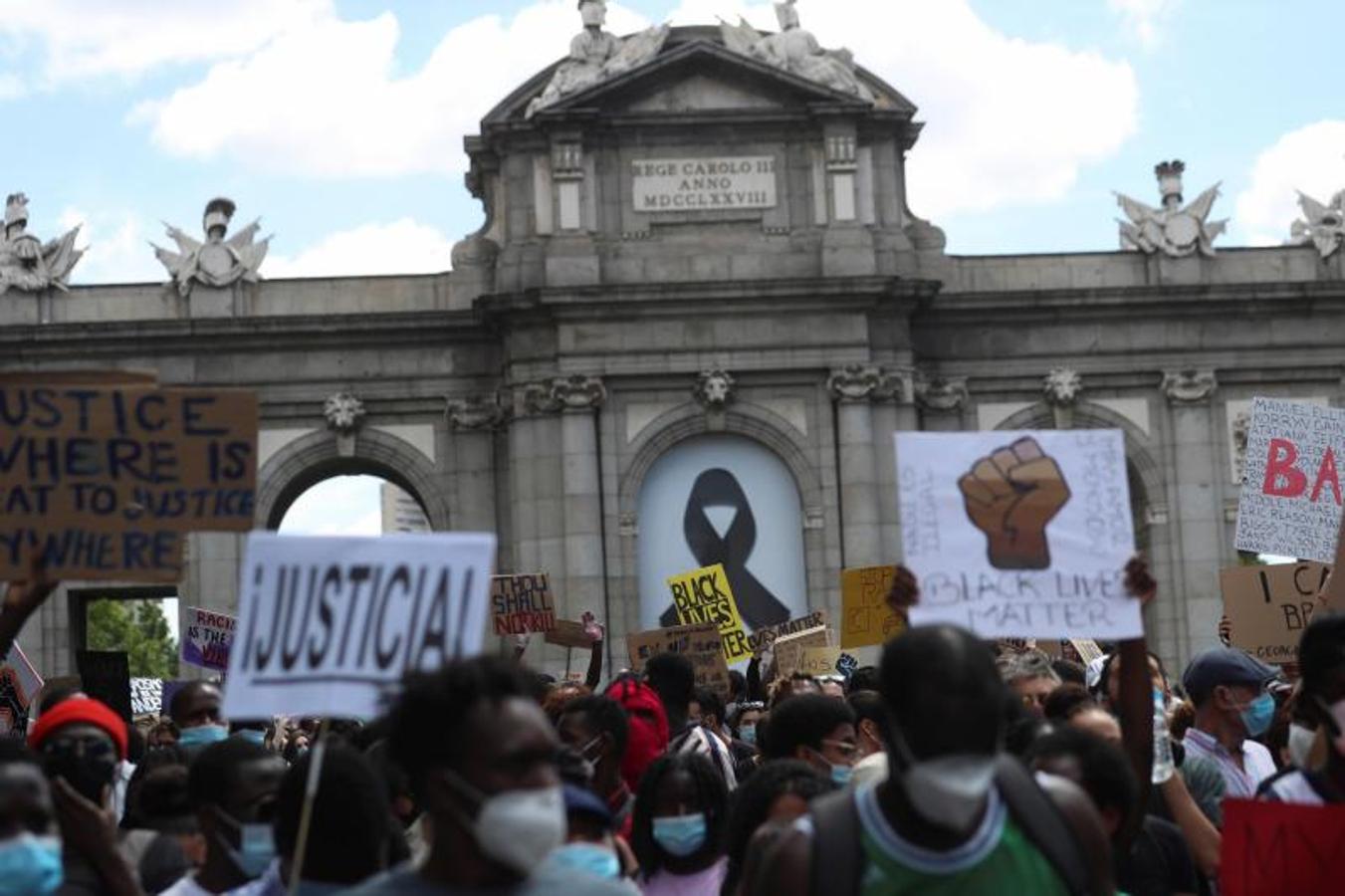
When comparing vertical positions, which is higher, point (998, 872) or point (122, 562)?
point (122, 562)

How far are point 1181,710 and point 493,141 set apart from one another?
28.7 meters

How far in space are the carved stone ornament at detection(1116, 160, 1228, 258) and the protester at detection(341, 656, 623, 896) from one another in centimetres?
3718

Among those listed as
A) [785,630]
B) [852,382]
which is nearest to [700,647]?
[785,630]

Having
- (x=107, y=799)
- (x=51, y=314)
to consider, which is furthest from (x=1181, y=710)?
(x=51, y=314)

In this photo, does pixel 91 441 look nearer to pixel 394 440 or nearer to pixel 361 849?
pixel 361 849

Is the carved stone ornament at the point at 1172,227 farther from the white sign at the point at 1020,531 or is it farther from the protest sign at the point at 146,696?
the white sign at the point at 1020,531

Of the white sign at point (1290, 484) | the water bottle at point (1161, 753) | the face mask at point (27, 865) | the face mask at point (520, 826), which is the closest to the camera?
the face mask at point (520, 826)

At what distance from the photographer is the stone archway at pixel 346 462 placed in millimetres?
40188

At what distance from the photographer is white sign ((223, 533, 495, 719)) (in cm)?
670

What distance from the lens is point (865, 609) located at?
798 inches

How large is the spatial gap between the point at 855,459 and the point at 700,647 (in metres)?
17.5

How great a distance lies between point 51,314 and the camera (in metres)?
Result: 40.6

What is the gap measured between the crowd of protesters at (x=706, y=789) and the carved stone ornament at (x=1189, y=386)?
2875 centimetres

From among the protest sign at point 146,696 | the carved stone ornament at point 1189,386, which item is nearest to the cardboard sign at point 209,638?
the protest sign at point 146,696
